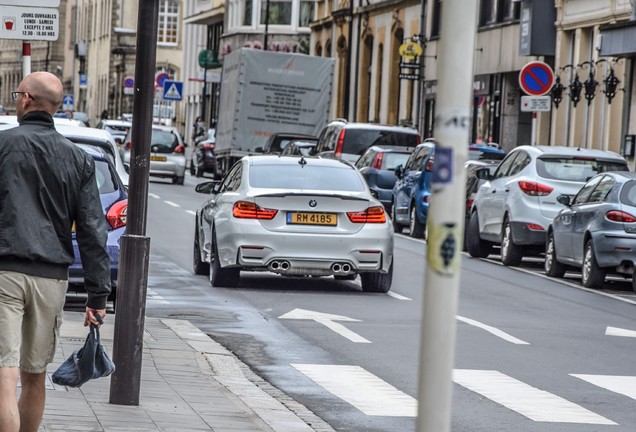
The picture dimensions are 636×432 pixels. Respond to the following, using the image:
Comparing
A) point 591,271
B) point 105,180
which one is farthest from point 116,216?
point 591,271

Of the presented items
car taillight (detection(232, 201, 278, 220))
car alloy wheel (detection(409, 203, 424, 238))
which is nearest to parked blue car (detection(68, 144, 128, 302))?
car taillight (detection(232, 201, 278, 220))

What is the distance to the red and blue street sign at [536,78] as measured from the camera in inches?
1217

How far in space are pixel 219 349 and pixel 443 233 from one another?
8348 millimetres

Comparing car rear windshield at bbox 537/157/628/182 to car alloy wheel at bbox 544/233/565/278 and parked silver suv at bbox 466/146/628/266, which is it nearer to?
parked silver suv at bbox 466/146/628/266

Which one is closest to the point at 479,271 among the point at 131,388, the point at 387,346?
the point at 387,346

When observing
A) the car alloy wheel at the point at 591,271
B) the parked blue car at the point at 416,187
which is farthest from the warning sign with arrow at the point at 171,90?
the car alloy wheel at the point at 591,271

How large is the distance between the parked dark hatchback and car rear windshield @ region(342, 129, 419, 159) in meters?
3.22

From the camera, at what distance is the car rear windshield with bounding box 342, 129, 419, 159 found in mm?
38469

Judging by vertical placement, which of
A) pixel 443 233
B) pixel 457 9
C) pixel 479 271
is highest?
pixel 457 9

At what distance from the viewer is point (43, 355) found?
7273mm

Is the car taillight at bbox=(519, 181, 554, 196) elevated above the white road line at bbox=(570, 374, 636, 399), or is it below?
above

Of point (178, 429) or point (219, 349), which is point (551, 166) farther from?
point (178, 429)

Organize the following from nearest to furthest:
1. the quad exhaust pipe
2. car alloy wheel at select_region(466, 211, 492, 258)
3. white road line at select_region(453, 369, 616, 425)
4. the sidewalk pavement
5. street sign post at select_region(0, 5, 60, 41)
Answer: the sidewalk pavement → white road line at select_region(453, 369, 616, 425) → street sign post at select_region(0, 5, 60, 41) → the quad exhaust pipe → car alloy wheel at select_region(466, 211, 492, 258)

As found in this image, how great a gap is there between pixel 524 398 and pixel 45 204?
4.95 metres
